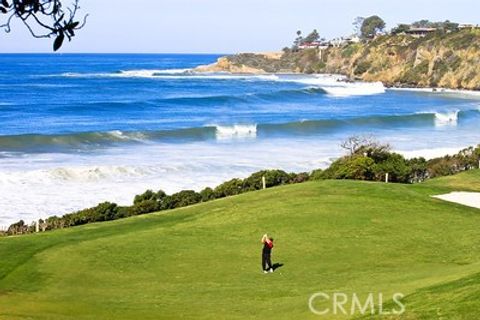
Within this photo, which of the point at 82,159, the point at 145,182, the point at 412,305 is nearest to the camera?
the point at 412,305

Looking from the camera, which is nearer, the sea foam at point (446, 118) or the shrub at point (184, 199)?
the shrub at point (184, 199)

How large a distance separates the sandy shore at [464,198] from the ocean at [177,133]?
13.1 meters

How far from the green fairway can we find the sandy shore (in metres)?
1.17

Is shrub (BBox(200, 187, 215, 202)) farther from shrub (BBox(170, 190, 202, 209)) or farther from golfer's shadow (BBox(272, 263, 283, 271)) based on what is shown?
golfer's shadow (BBox(272, 263, 283, 271))

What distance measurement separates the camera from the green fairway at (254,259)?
1580cm

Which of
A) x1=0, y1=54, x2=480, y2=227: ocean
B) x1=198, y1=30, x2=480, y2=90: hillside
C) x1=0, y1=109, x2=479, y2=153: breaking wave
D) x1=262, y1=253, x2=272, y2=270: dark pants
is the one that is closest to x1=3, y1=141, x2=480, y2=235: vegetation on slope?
x1=0, y1=54, x2=480, y2=227: ocean

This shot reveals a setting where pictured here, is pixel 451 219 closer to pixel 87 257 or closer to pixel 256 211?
pixel 256 211

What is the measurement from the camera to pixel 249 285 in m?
17.8

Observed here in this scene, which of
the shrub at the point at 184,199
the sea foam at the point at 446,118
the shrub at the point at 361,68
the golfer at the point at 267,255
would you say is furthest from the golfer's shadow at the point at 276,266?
the shrub at the point at 361,68

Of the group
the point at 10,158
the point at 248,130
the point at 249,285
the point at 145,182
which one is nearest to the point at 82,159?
the point at 10,158

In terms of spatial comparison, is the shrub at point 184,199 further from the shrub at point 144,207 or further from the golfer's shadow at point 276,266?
the golfer's shadow at point 276,266

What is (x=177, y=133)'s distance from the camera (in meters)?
65.2

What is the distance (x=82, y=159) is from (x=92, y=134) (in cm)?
1277

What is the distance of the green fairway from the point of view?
1580cm
